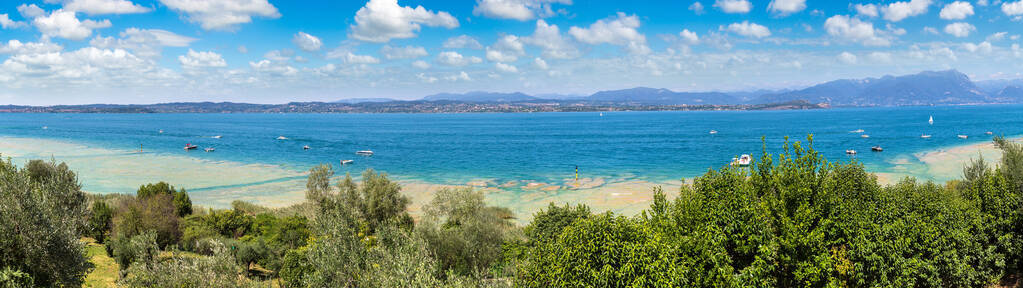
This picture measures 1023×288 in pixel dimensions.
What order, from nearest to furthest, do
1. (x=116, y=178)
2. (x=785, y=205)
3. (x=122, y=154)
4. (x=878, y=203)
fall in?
(x=785, y=205)
(x=878, y=203)
(x=116, y=178)
(x=122, y=154)

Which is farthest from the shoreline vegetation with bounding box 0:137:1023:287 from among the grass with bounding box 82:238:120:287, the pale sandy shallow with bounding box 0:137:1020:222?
the pale sandy shallow with bounding box 0:137:1020:222

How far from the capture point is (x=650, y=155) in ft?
364

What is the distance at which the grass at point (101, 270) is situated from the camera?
27.2m

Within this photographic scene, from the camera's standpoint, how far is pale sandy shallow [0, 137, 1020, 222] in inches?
2494

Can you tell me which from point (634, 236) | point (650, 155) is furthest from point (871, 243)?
point (650, 155)

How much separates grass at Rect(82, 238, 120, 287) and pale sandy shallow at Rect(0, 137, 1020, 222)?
27.5 m

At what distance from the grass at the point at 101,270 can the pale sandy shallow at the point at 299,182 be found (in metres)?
27.5

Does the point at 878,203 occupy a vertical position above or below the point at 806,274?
above

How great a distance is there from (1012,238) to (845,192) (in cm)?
898

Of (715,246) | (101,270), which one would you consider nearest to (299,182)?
(101,270)

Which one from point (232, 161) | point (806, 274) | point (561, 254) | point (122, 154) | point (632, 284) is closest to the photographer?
point (632, 284)

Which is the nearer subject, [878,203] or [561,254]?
[561,254]

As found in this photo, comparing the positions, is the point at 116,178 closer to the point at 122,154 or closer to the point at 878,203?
the point at 122,154

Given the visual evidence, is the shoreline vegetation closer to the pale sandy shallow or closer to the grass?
the grass
